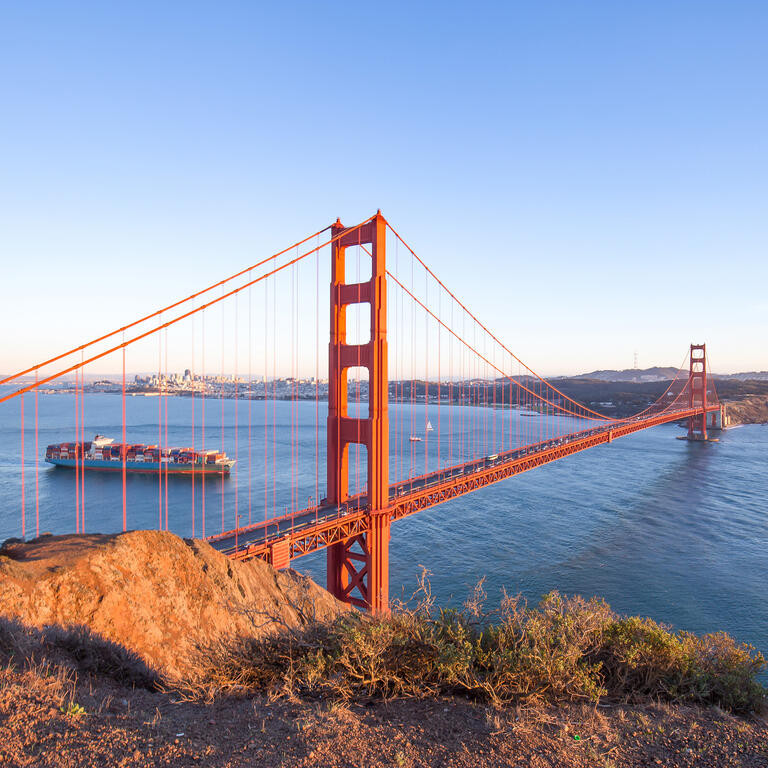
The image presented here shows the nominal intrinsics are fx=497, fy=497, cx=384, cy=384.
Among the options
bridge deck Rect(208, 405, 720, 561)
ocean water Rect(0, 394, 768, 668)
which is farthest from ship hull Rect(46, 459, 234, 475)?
bridge deck Rect(208, 405, 720, 561)

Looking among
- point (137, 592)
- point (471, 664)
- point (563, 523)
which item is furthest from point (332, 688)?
point (563, 523)

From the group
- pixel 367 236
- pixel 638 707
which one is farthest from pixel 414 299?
pixel 638 707

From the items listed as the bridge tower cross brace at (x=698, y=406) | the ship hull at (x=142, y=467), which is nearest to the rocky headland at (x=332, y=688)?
the ship hull at (x=142, y=467)

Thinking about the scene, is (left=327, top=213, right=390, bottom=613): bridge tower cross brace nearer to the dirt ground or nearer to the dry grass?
the dry grass

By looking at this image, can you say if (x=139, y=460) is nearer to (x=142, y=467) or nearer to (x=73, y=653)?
(x=142, y=467)

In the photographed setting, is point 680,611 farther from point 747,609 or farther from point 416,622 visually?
point 416,622

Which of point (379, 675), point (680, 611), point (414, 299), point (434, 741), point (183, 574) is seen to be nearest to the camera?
point (434, 741)
